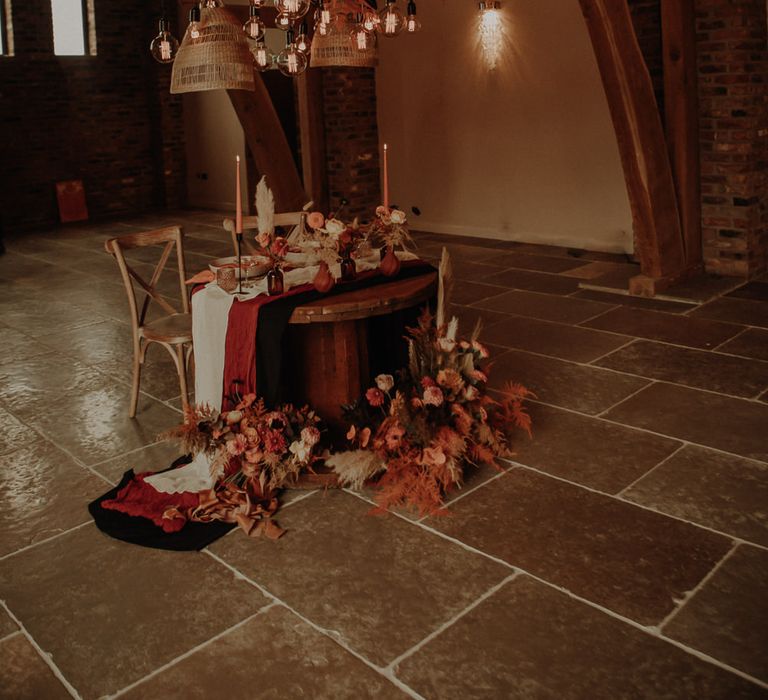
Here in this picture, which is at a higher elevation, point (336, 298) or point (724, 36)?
point (724, 36)

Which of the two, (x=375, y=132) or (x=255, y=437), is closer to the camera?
(x=255, y=437)

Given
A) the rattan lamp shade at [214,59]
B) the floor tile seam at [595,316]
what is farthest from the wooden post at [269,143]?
the rattan lamp shade at [214,59]

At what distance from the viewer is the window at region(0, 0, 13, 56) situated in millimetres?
10500

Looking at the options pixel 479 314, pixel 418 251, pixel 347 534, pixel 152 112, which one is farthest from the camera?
pixel 152 112

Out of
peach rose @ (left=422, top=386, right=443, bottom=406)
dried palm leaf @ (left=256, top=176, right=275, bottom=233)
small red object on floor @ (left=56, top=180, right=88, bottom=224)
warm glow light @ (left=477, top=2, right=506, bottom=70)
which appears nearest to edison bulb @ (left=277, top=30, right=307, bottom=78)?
dried palm leaf @ (left=256, top=176, right=275, bottom=233)

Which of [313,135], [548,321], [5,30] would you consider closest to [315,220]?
[548,321]

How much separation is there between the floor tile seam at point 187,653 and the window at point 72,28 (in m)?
10.5

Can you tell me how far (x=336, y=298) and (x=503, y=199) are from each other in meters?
5.38

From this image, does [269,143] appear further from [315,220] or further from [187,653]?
[187,653]

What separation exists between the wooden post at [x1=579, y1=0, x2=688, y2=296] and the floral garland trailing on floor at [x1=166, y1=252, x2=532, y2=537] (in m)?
2.79

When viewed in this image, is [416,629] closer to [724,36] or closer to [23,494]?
[23,494]

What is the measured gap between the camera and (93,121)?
11539 mm

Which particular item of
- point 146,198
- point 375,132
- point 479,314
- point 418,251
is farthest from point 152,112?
point 479,314

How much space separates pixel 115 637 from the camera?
2.42m
